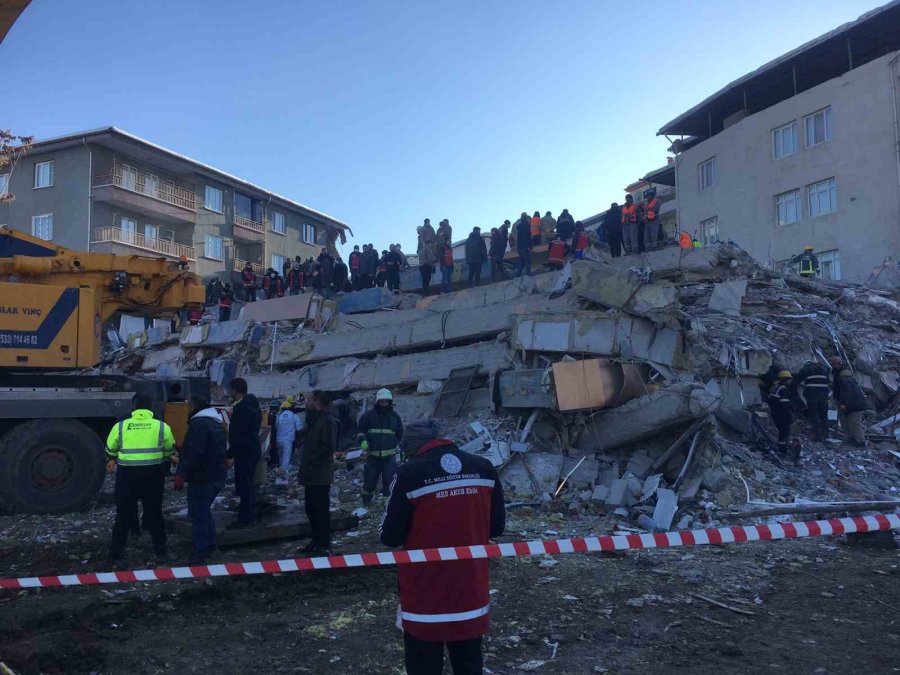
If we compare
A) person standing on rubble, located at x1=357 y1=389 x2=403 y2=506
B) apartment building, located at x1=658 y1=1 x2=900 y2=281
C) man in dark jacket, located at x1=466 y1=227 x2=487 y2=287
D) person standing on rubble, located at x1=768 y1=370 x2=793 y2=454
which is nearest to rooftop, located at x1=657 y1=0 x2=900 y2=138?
apartment building, located at x1=658 y1=1 x2=900 y2=281

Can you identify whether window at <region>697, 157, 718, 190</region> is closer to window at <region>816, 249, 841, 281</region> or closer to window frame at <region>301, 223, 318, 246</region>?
window at <region>816, 249, 841, 281</region>

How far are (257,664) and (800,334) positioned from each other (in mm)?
11484

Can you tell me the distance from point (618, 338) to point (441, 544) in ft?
27.9

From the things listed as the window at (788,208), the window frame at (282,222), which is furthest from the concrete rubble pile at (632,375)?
the window frame at (282,222)

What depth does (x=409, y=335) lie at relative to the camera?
14648 millimetres

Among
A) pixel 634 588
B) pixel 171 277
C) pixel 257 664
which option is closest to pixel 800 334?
pixel 634 588

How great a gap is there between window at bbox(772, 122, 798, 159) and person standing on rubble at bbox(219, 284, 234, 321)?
19.0 m

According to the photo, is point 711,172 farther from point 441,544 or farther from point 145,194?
point 441,544

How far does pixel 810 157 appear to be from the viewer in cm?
2347

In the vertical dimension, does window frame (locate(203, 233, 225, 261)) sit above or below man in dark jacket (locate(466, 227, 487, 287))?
above

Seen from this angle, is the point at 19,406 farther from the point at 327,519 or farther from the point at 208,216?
the point at 208,216

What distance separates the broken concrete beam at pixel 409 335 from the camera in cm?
1343

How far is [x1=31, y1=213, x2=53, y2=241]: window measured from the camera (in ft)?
98.5

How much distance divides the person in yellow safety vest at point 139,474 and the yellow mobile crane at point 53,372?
253 cm
